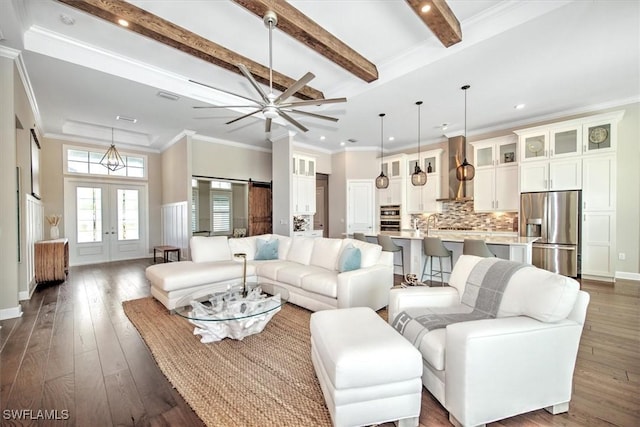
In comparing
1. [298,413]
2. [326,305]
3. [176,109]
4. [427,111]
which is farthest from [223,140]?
[298,413]

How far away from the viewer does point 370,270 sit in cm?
336

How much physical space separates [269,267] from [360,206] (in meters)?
4.25

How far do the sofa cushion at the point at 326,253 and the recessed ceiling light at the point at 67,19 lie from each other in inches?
155

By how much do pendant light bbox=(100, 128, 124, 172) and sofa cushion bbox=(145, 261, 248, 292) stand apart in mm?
4782

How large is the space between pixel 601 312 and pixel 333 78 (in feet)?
15.6

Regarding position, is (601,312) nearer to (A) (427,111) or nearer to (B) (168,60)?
(A) (427,111)

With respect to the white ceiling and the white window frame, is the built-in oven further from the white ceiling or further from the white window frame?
the white window frame

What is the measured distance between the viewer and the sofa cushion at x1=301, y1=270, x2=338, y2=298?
3.25 metres

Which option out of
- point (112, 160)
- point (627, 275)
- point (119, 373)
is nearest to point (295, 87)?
point (119, 373)

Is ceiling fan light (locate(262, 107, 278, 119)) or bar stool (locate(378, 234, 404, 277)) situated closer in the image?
ceiling fan light (locate(262, 107, 278, 119))

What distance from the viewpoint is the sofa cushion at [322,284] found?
10.7 feet

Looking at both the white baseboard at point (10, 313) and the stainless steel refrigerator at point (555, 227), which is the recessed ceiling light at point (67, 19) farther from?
the stainless steel refrigerator at point (555, 227)

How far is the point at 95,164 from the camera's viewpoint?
723cm

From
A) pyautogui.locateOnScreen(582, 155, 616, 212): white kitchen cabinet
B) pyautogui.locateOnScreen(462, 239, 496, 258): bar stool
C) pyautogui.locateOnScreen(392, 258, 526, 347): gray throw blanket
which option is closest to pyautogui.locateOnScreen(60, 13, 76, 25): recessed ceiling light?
pyautogui.locateOnScreen(392, 258, 526, 347): gray throw blanket
